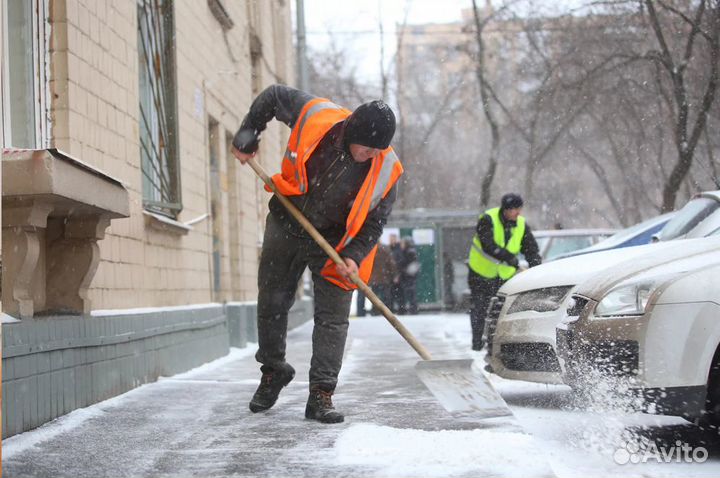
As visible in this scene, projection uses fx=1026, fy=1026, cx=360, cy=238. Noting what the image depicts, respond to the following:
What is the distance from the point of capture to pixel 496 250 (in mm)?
9859

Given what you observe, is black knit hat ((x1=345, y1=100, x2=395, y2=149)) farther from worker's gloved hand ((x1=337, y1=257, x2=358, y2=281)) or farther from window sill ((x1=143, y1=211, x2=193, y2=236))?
window sill ((x1=143, y1=211, x2=193, y2=236))

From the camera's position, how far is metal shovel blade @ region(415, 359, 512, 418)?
4691 mm

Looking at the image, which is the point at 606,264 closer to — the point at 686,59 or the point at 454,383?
the point at 454,383

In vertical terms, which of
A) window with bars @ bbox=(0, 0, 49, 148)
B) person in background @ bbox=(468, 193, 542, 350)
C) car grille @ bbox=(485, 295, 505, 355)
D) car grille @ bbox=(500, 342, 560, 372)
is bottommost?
car grille @ bbox=(500, 342, 560, 372)

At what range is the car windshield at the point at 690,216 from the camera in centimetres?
693

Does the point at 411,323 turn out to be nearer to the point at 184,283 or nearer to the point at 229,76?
the point at 229,76

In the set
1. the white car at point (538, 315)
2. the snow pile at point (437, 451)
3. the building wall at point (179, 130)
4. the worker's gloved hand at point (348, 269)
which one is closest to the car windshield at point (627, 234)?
the white car at point (538, 315)

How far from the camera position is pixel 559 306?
6.20 m

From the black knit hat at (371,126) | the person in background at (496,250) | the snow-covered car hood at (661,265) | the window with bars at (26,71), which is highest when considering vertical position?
the window with bars at (26,71)

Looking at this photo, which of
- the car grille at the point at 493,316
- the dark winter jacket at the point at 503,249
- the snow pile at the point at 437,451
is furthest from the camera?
the dark winter jacket at the point at 503,249

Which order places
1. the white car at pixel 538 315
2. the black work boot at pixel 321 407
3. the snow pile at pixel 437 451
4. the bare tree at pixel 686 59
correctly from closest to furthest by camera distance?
the snow pile at pixel 437 451, the black work boot at pixel 321 407, the white car at pixel 538 315, the bare tree at pixel 686 59

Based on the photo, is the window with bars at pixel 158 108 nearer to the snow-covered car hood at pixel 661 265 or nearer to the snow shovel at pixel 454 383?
the snow shovel at pixel 454 383

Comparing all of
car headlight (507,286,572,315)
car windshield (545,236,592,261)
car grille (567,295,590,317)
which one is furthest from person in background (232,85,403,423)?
car windshield (545,236,592,261)

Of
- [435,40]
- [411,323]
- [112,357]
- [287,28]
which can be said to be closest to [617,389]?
[112,357]
